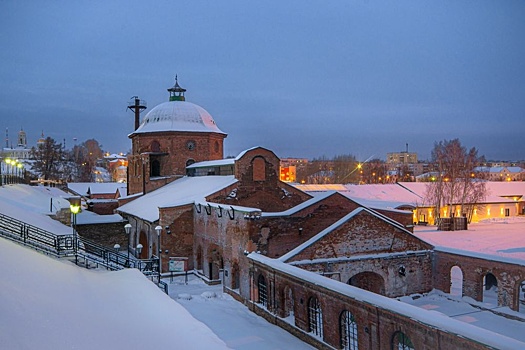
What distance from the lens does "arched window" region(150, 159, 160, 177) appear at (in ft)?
114

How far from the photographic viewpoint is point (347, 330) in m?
12.4

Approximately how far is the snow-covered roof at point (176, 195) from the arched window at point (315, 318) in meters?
11.5

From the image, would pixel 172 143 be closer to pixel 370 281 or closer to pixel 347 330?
pixel 370 281

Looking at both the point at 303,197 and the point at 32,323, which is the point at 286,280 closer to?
the point at 32,323

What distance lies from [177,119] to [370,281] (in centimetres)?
2186

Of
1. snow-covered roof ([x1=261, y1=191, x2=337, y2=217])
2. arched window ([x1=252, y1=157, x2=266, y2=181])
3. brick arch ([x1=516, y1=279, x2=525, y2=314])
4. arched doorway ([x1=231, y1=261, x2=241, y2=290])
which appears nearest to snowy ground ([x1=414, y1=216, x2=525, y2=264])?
brick arch ([x1=516, y1=279, x2=525, y2=314])

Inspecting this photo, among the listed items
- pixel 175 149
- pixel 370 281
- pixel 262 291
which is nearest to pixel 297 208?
pixel 262 291

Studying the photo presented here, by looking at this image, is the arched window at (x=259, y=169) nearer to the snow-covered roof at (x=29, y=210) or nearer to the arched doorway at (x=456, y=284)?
the snow-covered roof at (x=29, y=210)

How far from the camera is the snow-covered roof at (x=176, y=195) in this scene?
25109 millimetres

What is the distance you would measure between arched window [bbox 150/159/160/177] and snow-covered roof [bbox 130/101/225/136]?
2.61 metres

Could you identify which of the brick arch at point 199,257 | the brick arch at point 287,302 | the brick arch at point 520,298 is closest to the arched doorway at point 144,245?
the brick arch at point 199,257

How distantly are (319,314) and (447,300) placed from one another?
26.2ft

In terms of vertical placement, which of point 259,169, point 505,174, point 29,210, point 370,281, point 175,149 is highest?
point 175,149

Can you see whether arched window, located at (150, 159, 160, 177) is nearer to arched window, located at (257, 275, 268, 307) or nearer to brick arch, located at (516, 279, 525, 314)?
arched window, located at (257, 275, 268, 307)
